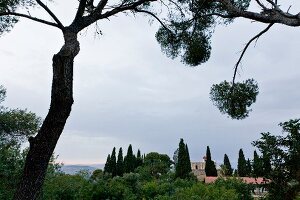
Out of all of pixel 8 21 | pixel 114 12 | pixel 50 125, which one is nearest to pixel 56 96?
pixel 50 125

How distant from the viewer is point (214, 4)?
8727 millimetres

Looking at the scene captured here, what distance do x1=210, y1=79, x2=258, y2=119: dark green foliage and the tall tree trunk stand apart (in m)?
3.73

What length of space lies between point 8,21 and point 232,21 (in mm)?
4830

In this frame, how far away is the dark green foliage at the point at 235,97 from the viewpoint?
8492mm

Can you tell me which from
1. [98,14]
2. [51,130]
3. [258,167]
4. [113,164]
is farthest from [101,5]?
[113,164]

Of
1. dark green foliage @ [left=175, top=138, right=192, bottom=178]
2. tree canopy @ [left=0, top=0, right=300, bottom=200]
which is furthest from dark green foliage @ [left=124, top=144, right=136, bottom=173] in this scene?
tree canopy @ [left=0, top=0, right=300, bottom=200]

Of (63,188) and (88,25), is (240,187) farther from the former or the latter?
(88,25)

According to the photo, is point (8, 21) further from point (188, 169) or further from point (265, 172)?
point (188, 169)

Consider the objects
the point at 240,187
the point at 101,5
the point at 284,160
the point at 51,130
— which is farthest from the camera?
the point at 240,187

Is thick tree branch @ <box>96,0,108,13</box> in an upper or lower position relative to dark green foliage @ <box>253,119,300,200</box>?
upper

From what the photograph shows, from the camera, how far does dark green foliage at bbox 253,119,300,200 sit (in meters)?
11.6

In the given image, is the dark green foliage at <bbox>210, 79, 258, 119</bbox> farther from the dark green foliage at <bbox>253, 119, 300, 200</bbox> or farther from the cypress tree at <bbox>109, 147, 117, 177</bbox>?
the cypress tree at <bbox>109, 147, 117, 177</bbox>

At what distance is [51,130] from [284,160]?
27.5 ft

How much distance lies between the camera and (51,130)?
5648 millimetres
